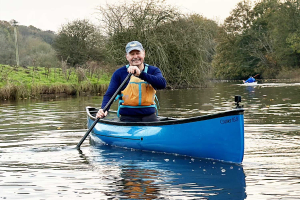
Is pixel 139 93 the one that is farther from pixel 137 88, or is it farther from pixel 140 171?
pixel 140 171

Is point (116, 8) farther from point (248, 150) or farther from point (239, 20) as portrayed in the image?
point (239, 20)

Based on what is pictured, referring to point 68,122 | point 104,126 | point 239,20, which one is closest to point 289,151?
point 104,126

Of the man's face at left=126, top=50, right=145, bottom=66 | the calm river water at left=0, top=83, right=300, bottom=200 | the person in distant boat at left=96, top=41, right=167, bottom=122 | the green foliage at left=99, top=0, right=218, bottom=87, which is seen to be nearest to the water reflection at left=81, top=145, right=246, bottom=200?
the calm river water at left=0, top=83, right=300, bottom=200

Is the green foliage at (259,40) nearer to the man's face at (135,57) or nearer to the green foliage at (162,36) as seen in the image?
the green foliage at (162,36)

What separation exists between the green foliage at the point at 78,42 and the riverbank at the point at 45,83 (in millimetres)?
7780

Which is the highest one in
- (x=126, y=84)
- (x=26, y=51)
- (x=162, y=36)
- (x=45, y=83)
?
(x=26, y=51)

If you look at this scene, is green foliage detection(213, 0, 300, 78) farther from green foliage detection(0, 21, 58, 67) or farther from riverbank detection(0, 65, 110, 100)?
riverbank detection(0, 65, 110, 100)

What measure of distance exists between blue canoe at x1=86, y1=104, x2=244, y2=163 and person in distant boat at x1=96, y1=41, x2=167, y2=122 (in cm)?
29

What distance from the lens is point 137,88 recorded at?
727 centimetres

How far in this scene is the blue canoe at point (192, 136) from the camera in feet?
18.8

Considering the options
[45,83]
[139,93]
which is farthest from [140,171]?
[45,83]

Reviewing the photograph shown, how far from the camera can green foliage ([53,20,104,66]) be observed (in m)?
37.5

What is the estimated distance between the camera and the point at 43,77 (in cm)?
2614

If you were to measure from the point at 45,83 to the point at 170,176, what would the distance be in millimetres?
19064
